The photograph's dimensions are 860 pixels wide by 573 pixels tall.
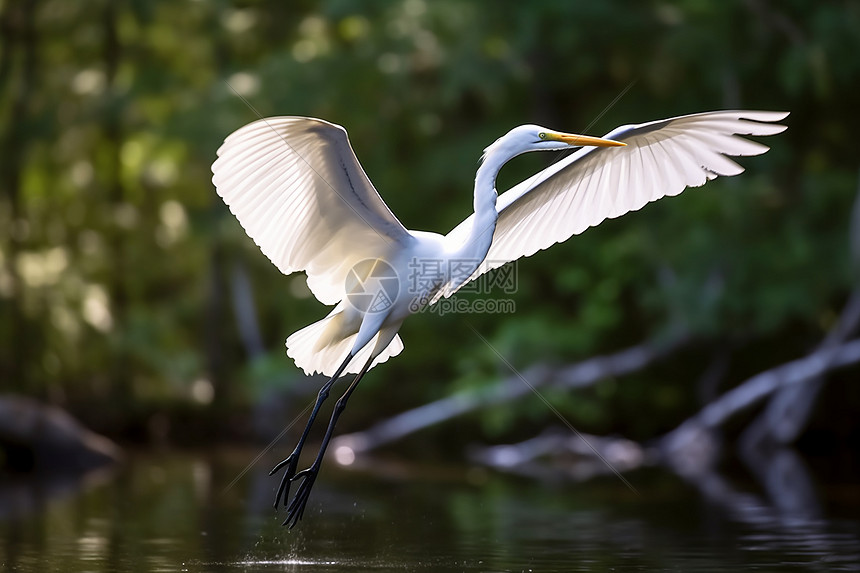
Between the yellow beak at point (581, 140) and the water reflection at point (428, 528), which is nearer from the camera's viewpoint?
the water reflection at point (428, 528)

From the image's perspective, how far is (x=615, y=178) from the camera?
21.7 ft

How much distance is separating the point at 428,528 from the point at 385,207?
88.6 inches

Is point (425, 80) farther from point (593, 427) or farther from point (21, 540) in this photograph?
point (21, 540)

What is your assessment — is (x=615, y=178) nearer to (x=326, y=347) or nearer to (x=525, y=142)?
(x=525, y=142)

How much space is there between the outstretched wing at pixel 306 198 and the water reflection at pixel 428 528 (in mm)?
1584

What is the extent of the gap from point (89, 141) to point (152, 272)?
2.17 metres

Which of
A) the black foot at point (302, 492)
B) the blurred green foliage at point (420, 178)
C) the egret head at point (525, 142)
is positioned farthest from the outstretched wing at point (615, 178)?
the blurred green foliage at point (420, 178)

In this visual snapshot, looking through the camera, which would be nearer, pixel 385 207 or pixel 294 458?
pixel 385 207

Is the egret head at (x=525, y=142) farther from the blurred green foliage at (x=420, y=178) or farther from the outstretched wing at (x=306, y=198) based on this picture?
the blurred green foliage at (x=420, y=178)

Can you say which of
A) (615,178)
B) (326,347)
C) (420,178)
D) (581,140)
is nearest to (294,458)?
(326,347)

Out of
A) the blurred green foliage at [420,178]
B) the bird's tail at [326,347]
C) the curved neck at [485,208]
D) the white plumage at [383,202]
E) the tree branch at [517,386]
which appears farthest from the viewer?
the blurred green foliage at [420,178]

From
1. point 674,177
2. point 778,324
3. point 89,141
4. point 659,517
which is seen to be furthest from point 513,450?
point 89,141

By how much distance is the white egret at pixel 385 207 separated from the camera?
5.59m

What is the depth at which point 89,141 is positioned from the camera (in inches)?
650
